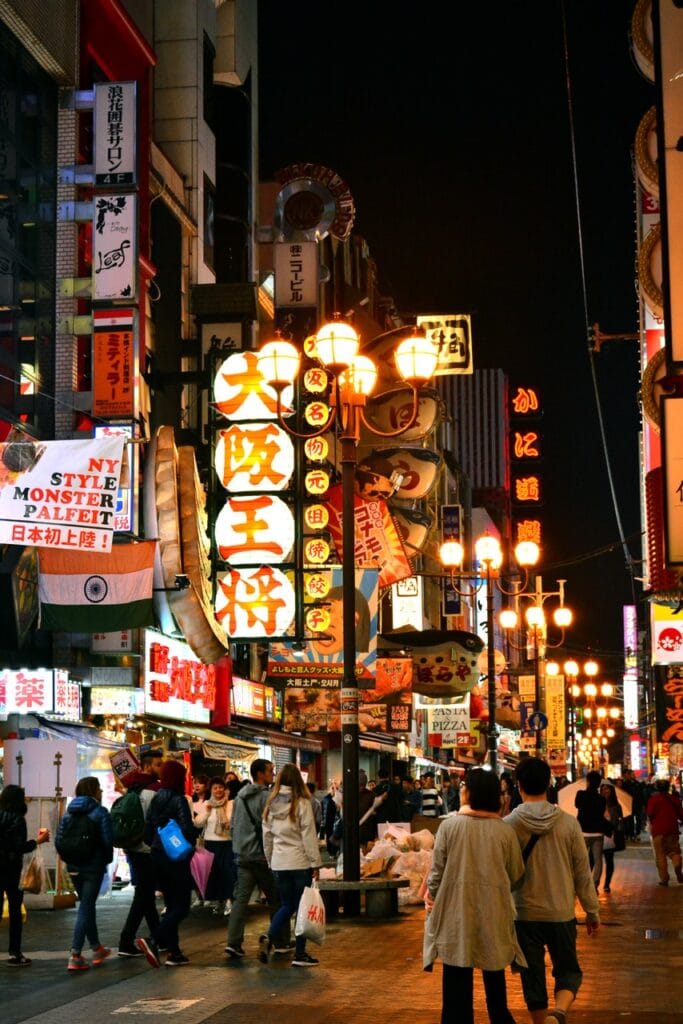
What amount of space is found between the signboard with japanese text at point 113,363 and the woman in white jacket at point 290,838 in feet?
45.3

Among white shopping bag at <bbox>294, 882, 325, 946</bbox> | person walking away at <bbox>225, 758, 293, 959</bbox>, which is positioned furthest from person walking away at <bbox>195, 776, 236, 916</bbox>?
white shopping bag at <bbox>294, 882, 325, 946</bbox>

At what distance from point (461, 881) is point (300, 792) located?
20.5 feet

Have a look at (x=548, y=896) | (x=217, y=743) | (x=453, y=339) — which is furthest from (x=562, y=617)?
(x=548, y=896)

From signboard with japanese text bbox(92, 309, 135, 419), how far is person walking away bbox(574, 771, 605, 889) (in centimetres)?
1060

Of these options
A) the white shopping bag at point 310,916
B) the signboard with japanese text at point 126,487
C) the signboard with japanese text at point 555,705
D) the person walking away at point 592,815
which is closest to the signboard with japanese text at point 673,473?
the white shopping bag at point 310,916

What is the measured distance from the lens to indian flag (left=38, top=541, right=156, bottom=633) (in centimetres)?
2547

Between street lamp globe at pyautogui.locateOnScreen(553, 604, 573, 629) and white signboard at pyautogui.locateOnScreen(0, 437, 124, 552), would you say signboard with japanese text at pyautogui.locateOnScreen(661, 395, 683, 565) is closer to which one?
white signboard at pyautogui.locateOnScreen(0, 437, 124, 552)

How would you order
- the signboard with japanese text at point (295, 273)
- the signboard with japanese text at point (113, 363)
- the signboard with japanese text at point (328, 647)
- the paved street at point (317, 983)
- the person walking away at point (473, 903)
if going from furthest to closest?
the signboard with japanese text at point (295, 273), the signboard with japanese text at point (328, 647), the signboard with japanese text at point (113, 363), the paved street at point (317, 983), the person walking away at point (473, 903)

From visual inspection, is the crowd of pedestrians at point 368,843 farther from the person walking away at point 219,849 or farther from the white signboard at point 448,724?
the white signboard at point 448,724

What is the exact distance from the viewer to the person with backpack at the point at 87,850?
15.0 m

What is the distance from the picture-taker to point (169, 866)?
15.3 meters

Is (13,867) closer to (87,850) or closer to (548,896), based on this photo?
(87,850)

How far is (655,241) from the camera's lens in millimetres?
15625

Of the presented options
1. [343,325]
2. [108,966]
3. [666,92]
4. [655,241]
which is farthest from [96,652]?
[666,92]
